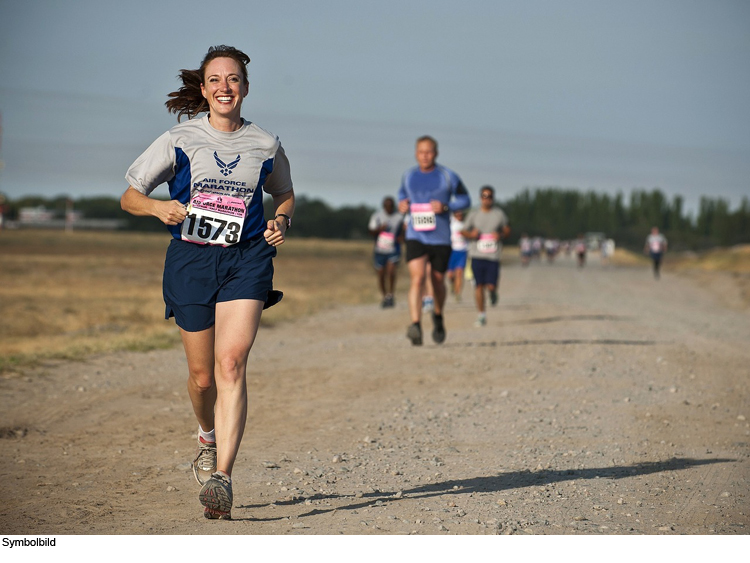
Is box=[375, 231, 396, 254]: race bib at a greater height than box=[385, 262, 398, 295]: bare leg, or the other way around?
box=[375, 231, 396, 254]: race bib

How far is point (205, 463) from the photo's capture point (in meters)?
5.27

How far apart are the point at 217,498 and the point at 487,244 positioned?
11.2m

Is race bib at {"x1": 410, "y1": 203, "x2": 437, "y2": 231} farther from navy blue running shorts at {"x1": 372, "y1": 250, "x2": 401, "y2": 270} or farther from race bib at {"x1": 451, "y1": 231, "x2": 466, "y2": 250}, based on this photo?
race bib at {"x1": 451, "y1": 231, "x2": 466, "y2": 250}

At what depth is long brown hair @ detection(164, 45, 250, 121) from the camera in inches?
201

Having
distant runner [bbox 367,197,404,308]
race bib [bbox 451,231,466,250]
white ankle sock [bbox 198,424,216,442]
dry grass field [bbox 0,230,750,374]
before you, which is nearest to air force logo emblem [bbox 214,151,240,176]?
white ankle sock [bbox 198,424,216,442]

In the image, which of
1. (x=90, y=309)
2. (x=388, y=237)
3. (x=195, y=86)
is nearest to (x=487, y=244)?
(x=388, y=237)

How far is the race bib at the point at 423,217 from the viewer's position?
11445 mm

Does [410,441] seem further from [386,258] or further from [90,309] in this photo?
[90,309]

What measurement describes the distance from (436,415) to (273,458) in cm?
196

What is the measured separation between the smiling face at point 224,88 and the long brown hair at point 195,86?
0.16 feet

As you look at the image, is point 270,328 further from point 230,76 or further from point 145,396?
point 230,76

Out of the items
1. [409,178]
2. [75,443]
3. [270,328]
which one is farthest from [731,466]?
[270,328]

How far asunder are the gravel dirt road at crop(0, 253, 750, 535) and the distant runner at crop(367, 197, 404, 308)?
5033 mm

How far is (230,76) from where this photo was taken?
5.01 m
